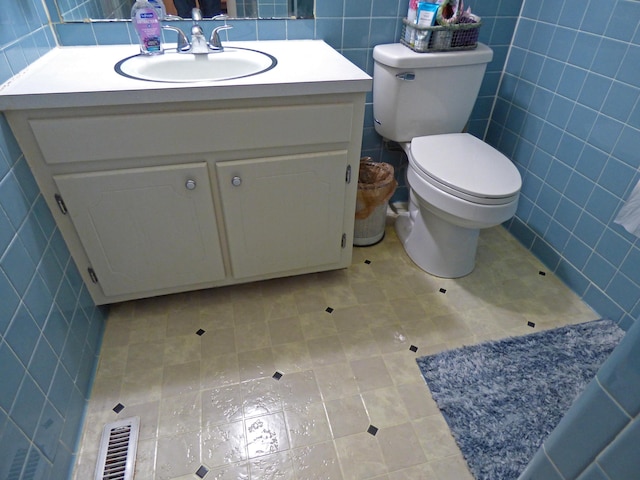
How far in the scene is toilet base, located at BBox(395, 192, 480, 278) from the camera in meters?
1.58

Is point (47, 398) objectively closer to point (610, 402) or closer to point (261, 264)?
point (261, 264)

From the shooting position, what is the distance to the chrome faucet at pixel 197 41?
1.32 m

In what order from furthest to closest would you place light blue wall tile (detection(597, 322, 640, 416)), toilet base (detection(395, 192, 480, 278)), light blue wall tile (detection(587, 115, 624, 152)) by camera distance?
toilet base (detection(395, 192, 480, 278)), light blue wall tile (detection(587, 115, 624, 152)), light blue wall tile (detection(597, 322, 640, 416))

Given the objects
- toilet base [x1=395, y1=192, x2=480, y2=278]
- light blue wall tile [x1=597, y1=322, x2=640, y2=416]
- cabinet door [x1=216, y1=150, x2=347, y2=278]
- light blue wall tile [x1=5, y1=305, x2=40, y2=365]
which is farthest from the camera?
toilet base [x1=395, y1=192, x2=480, y2=278]

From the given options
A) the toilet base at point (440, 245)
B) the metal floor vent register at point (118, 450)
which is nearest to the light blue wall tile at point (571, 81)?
the toilet base at point (440, 245)

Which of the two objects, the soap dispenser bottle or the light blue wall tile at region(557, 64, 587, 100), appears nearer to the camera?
the soap dispenser bottle

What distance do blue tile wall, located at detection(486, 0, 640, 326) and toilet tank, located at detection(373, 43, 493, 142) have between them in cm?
27

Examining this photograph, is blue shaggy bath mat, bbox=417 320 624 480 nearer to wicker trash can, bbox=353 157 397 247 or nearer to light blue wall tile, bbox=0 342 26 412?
wicker trash can, bbox=353 157 397 247

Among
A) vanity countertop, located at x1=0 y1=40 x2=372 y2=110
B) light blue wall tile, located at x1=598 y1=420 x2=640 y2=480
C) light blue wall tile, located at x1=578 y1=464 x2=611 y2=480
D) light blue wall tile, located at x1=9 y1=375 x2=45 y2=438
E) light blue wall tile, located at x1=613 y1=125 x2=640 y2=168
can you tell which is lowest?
light blue wall tile, located at x1=9 y1=375 x2=45 y2=438

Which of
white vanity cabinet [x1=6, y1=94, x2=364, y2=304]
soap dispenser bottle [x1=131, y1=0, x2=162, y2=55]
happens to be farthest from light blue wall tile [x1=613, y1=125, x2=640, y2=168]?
soap dispenser bottle [x1=131, y1=0, x2=162, y2=55]

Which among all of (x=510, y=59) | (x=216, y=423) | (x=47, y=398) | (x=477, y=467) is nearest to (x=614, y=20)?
(x=510, y=59)

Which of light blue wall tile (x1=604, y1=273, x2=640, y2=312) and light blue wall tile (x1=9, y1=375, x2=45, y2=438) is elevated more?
light blue wall tile (x1=9, y1=375, x2=45, y2=438)

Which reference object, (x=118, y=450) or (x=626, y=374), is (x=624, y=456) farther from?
(x=118, y=450)

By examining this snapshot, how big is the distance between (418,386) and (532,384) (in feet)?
1.18
